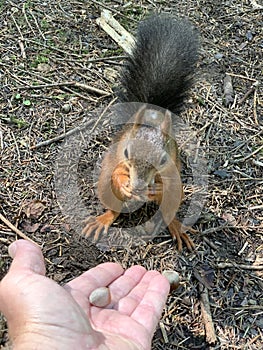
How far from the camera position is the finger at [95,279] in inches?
65.6

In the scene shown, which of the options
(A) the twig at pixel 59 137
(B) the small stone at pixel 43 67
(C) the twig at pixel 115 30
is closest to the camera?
(A) the twig at pixel 59 137

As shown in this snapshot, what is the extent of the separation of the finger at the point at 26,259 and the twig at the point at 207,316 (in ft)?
2.38

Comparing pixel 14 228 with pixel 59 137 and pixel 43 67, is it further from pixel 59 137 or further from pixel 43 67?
pixel 43 67

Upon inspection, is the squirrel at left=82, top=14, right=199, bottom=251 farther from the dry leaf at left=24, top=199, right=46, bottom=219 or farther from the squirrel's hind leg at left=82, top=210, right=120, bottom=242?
the dry leaf at left=24, top=199, right=46, bottom=219

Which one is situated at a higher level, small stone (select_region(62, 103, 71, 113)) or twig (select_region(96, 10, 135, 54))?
small stone (select_region(62, 103, 71, 113))

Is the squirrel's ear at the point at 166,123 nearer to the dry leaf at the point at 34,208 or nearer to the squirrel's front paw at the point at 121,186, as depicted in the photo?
the squirrel's front paw at the point at 121,186

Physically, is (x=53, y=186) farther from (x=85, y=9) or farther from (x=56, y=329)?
(x=85, y=9)

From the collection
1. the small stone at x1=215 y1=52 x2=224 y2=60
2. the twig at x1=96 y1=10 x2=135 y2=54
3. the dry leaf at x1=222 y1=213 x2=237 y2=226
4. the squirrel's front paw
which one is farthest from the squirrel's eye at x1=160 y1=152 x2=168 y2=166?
the small stone at x1=215 y1=52 x2=224 y2=60

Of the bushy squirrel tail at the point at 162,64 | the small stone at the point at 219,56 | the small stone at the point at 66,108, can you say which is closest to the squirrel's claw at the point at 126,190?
the bushy squirrel tail at the point at 162,64

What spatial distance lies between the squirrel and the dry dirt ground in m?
0.10

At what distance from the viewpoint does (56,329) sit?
4.47ft

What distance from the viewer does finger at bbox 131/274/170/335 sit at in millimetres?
1611

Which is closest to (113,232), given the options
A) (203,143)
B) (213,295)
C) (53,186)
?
(53,186)

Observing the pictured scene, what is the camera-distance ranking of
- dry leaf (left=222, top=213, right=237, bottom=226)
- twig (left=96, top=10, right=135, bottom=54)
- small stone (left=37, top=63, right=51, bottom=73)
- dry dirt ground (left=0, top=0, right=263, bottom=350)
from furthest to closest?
twig (left=96, top=10, right=135, bottom=54) → small stone (left=37, top=63, right=51, bottom=73) → dry leaf (left=222, top=213, right=237, bottom=226) → dry dirt ground (left=0, top=0, right=263, bottom=350)
